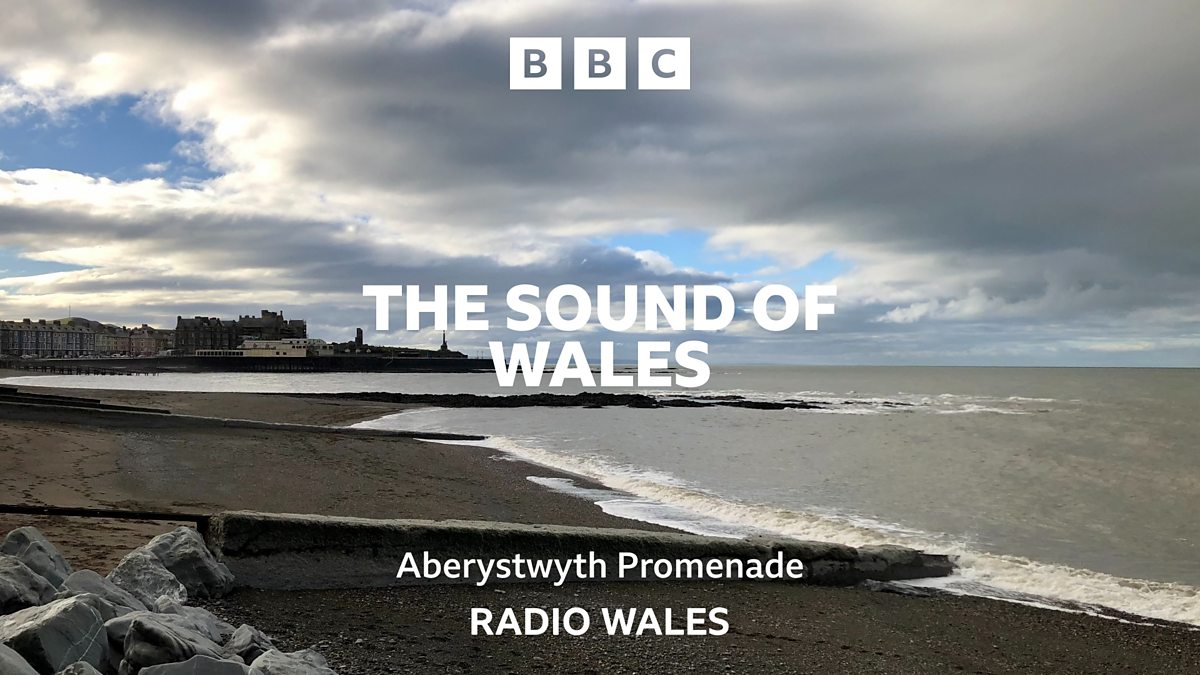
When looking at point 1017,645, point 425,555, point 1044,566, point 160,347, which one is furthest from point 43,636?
point 160,347

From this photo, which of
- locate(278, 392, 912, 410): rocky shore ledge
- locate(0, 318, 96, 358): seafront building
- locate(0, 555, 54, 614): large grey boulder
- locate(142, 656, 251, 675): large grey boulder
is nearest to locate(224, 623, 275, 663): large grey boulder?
locate(142, 656, 251, 675): large grey boulder

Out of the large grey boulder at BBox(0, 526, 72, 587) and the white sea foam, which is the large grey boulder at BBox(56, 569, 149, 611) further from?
the white sea foam

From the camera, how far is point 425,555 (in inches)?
295

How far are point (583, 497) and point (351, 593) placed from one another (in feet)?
25.7

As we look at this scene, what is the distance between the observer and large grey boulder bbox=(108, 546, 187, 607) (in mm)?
5441

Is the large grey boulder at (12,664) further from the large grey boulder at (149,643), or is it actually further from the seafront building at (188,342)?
the seafront building at (188,342)

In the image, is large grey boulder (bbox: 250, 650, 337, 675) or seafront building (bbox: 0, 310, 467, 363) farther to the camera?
seafront building (bbox: 0, 310, 467, 363)

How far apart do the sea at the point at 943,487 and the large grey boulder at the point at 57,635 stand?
26.4 ft

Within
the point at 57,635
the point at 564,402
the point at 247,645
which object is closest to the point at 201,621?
the point at 247,645

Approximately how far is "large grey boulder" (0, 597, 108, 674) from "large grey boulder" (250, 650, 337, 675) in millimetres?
750

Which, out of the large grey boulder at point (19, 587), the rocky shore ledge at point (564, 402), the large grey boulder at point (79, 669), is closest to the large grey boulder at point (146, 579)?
the large grey boulder at point (19, 587)

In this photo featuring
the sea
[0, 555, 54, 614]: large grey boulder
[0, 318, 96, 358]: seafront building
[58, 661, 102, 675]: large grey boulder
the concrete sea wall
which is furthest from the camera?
[0, 318, 96, 358]: seafront building

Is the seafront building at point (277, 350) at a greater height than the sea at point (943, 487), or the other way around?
the seafront building at point (277, 350)

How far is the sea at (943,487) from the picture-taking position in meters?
10.1
